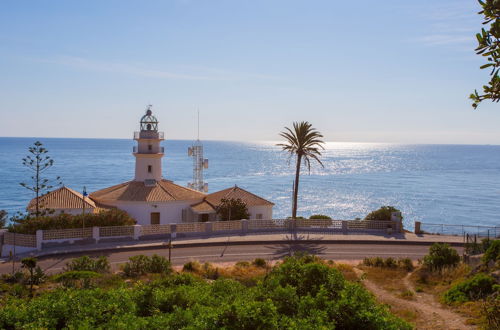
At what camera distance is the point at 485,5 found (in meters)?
7.45

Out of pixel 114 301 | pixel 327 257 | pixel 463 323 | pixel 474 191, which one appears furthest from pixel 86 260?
pixel 474 191

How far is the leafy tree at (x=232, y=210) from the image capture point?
1438 inches

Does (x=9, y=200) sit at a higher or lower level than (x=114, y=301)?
lower

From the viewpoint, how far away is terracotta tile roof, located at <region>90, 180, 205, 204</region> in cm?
3691

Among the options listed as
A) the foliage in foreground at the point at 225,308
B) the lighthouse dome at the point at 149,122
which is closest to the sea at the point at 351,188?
the lighthouse dome at the point at 149,122

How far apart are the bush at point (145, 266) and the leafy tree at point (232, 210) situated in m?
14.1

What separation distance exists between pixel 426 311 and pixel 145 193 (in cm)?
2614

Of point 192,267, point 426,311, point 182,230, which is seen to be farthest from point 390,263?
point 182,230

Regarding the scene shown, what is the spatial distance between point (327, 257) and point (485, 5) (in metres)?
21.2

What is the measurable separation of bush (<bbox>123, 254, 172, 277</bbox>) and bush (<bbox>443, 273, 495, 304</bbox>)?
12.6 metres

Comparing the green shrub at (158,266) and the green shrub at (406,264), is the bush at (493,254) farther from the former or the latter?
the green shrub at (158,266)

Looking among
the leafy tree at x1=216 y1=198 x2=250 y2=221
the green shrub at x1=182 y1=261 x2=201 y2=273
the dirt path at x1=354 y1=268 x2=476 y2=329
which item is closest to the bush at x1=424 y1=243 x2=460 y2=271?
the dirt path at x1=354 y1=268 x2=476 y2=329

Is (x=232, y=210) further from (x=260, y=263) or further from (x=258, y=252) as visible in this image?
(x=260, y=263)

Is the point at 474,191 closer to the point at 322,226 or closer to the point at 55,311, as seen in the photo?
the point at 322,226
